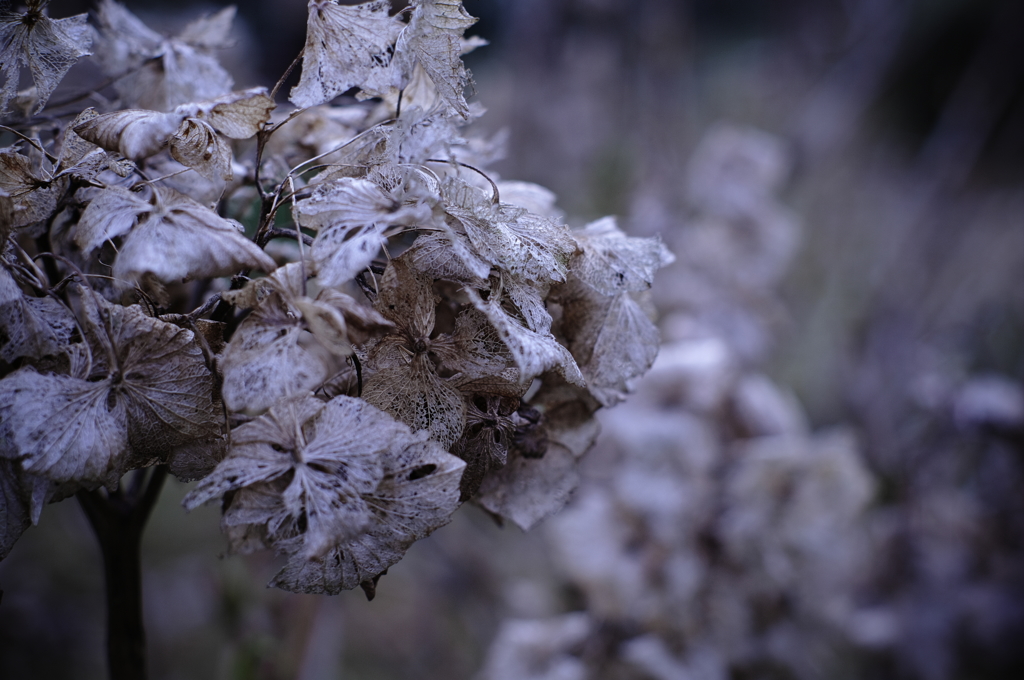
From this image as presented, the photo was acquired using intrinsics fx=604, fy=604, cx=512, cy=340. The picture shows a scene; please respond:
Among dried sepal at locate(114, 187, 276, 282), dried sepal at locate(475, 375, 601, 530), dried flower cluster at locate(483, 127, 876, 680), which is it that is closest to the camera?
dried sepal at locate(114, 187, 276, 282)

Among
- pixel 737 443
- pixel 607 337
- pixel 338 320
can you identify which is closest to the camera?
pixel 338 320

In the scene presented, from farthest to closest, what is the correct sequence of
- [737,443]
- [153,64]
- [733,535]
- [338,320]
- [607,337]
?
[737,443]
[733,535]
[153,64]
[607,337]
[338,320]

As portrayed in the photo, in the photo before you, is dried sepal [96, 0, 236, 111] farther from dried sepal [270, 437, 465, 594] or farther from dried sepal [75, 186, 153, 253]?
dried sepal [270, 437, 465, 594]

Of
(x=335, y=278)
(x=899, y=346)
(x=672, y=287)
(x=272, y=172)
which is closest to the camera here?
(x=335, y=278)

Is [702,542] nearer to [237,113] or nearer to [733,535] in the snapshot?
[733,535]

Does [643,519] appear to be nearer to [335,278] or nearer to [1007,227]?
[335,278]

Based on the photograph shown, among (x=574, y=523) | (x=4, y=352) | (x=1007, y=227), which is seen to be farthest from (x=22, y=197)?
(x=1007, y=227)

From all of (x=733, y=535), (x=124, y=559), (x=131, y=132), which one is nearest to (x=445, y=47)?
(x=131, y=132)

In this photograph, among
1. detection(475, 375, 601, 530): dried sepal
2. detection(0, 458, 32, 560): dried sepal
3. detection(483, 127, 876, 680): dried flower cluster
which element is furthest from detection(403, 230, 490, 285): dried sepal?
detection(483, 127, 876, 680): dried flower cluster
